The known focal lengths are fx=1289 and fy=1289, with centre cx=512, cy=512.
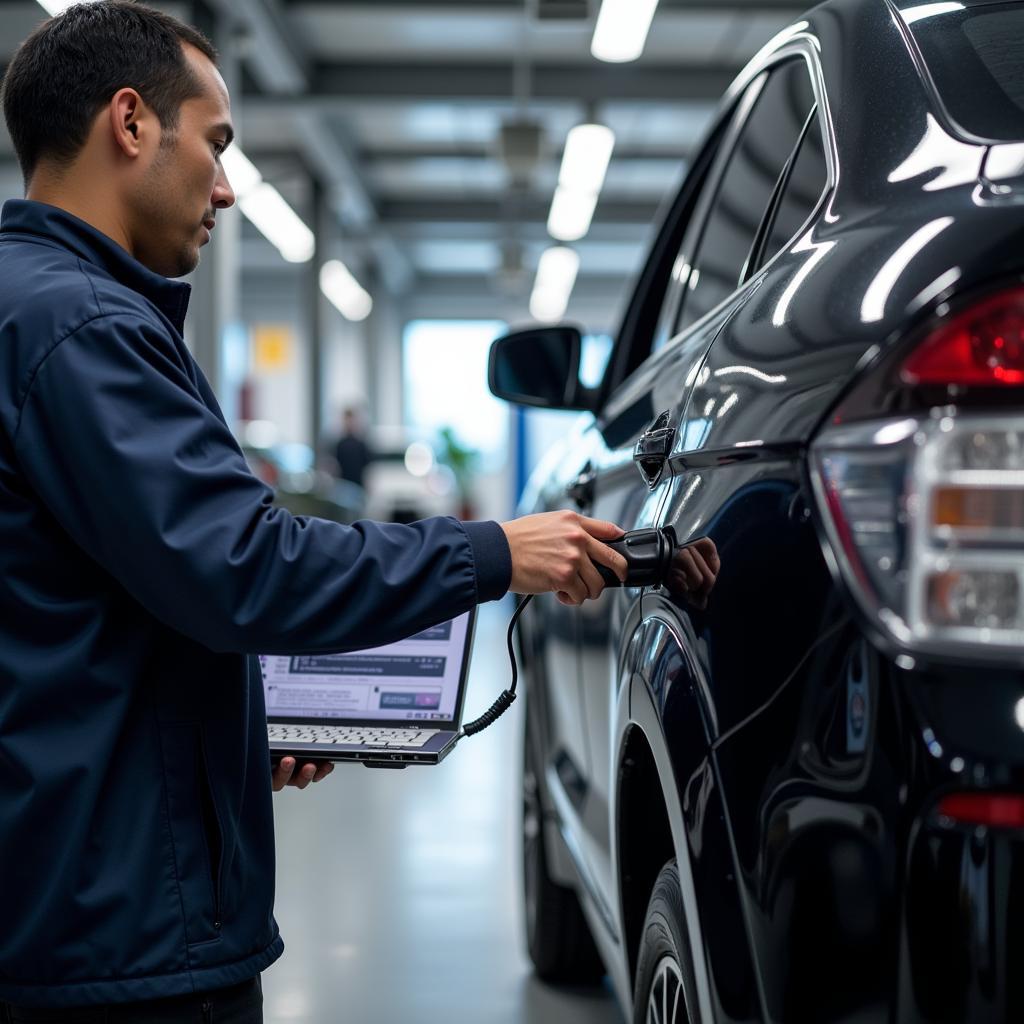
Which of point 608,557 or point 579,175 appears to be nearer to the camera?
point 608,557

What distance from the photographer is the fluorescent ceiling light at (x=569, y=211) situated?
11.8 m

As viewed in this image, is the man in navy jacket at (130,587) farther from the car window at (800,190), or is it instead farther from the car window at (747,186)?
the car window at (747,186)

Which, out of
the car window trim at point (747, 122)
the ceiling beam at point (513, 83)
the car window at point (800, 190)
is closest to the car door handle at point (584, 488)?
the car window trim at point (747, 122)

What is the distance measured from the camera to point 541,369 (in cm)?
261

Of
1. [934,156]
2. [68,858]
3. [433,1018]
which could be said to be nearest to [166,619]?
[68,858]

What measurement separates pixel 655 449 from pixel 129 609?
597 mm

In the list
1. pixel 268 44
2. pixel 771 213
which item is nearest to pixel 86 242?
pixel 771 213

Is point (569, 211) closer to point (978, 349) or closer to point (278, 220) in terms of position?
point (278, 220)

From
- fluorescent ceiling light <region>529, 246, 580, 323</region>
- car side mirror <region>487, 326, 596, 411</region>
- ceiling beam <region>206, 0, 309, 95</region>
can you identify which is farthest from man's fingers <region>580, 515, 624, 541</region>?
fluorescent ceiling light <region>529, 246, 580, 323</region>

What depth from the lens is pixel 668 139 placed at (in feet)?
44.1

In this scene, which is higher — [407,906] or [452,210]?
[452,210]

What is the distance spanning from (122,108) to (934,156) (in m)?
0.80

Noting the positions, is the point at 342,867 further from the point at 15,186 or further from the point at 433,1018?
the point at 15,186

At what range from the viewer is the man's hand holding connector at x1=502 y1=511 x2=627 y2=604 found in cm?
132
